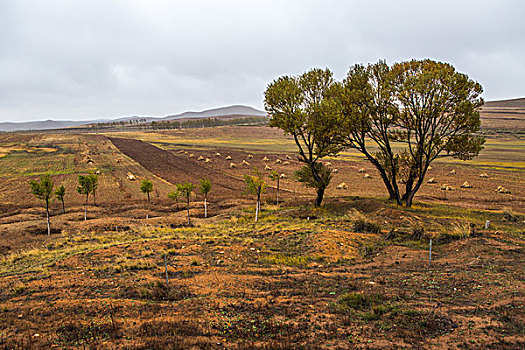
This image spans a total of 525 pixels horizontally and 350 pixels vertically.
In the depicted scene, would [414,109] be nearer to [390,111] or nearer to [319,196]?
[390,111]

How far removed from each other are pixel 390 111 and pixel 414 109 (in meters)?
1.95

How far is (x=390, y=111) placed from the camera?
24.7 meters

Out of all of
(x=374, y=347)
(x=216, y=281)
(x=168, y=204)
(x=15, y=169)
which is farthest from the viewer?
(x=15, y=169)

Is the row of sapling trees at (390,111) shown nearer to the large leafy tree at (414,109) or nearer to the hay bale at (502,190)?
the large leafy tree at (414,109)

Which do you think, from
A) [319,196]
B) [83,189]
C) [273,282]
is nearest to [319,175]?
[319,196]

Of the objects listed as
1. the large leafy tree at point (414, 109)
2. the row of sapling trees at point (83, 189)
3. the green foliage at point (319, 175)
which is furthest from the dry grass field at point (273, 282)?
the large leafy tree at point (414, 109)

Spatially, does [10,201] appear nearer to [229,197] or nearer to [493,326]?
[229,197]

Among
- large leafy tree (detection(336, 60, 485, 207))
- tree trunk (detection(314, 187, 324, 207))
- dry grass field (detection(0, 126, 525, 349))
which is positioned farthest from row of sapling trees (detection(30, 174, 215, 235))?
large leafy tree (detection(336, 60, 485, 207))

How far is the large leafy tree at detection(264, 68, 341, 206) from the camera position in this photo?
2650cm

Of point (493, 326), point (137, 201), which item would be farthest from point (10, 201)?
point (493, 326)

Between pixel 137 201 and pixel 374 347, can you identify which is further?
pixel 137 201

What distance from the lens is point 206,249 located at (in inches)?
671

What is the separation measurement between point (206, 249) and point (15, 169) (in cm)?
6013

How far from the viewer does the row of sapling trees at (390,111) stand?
72.9 feet
